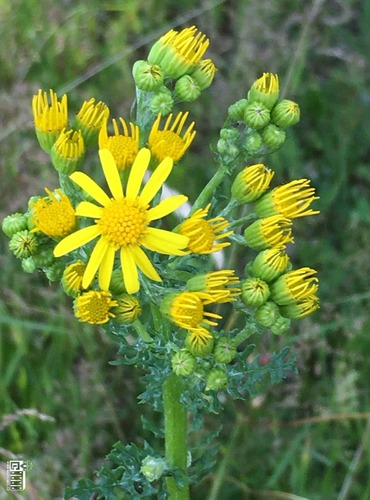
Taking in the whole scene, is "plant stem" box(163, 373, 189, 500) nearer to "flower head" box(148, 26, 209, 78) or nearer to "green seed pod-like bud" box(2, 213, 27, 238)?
"green seed pod-like bud" box(2, 213, 27, 238)

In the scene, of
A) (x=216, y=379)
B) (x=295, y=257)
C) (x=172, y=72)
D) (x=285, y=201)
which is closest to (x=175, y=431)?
(x=216, y=379)

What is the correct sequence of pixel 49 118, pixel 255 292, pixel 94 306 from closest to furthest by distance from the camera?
pixel 94 306 → pixel 255 292 → pixel 49 118

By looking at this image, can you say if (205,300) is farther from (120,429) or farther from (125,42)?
A: (125,42)

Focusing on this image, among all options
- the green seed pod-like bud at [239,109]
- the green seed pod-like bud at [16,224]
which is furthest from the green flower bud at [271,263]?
the green seed pod-like bud at [16,224]

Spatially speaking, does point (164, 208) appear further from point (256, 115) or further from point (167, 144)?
point (256, 115)

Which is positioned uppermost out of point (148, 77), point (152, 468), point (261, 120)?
point (148, 77)

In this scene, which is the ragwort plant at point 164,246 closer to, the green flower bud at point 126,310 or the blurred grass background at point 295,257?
the green flower bud at point 126,310

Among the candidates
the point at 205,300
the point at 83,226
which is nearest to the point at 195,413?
the point at 205,300
